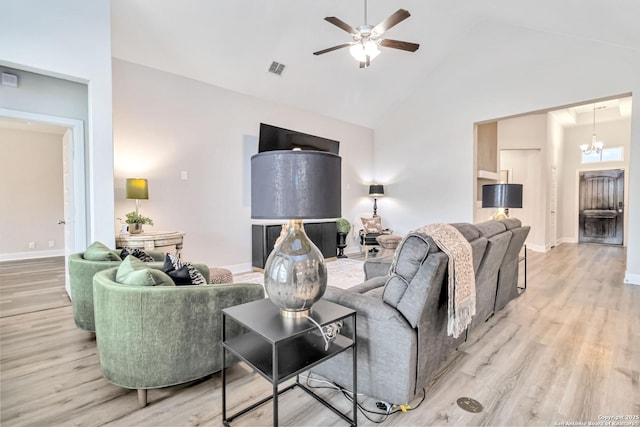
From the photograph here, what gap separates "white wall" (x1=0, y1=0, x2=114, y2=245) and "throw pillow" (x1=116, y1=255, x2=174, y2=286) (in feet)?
5.99

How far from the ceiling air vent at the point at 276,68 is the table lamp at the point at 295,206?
405cm

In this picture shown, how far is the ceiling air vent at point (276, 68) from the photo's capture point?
4.82 metres

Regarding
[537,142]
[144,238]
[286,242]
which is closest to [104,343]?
[286,242]

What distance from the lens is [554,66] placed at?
489 cm

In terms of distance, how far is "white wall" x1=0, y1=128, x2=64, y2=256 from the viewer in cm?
593

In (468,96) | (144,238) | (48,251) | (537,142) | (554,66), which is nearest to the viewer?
(144,238)

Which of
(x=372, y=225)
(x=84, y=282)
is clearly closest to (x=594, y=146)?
(x=372, y=225)

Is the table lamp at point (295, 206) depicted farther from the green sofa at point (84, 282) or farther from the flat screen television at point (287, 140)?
the flat screen television at point (287, 140)

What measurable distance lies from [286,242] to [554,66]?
575 cm

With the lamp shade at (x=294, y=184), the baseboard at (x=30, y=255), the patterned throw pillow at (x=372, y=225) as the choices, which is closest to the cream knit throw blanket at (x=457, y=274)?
the lamp shade at (x=294, y=184)

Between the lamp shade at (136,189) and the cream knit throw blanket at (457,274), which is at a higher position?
the lamp shade at (136,189)

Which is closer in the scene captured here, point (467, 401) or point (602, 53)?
point (467, 401)

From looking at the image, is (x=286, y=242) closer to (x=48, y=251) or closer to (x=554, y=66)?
(x=554, y=66)

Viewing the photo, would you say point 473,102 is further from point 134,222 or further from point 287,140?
point 134,222
